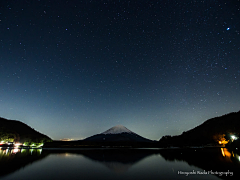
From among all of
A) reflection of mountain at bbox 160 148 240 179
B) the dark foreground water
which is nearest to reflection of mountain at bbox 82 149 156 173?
the dark foreground water

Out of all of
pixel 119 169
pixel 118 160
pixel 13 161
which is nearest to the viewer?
pixel 119 169

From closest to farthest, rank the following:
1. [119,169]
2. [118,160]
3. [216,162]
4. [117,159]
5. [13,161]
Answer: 1. [119,169]
2. [216,162]
3. [13,161]
4. [118,160]
5. [117,159]

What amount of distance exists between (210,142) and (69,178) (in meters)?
78.9

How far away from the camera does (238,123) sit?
51.4m

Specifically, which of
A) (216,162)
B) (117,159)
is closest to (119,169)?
(117,159)

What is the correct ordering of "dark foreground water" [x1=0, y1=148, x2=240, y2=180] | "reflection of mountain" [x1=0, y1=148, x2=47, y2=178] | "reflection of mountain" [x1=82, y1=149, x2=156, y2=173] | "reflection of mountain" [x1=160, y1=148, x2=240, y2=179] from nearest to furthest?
1. "dark foreground water" [x1=0, y1=148, x2=240, y2=180]
2. "reflection of mountain" [x1=160, y1=148, x2=240, y2=179]
3. "reflection of mountain" [x1=0, y1=148, x2=47, y2=178]
4. "reflection of mountain" [x1=82, y1=149, x2=156, y2=173]

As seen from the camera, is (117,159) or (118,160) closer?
(118,160)

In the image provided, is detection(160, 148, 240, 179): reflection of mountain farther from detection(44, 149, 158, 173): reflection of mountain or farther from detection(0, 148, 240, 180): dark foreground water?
detection(44, 149, 158, 173): reflection of mountain

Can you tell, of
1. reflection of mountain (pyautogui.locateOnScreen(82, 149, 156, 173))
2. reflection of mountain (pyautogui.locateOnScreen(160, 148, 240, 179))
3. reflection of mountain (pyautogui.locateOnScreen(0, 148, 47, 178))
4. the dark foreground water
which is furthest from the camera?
reflection of mountain (pyautogui.locateOnScreen(82, 149, 156, 173))

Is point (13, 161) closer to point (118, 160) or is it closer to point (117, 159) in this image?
point (118, 160)

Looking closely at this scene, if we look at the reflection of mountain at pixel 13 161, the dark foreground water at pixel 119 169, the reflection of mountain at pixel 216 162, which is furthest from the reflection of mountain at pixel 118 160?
the reflection of mountain at pixel 13 161

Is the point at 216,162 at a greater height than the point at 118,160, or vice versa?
the point at 216,162

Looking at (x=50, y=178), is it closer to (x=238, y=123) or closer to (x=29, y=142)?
(x=238, y=123)

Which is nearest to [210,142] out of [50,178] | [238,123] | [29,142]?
[238,123]
